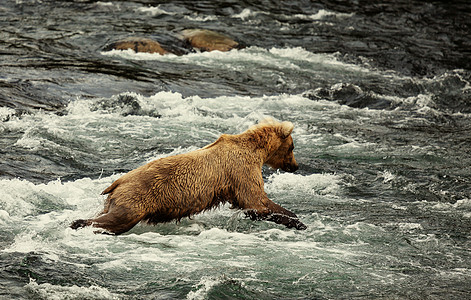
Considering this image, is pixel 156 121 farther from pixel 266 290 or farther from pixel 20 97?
pixel 266 290

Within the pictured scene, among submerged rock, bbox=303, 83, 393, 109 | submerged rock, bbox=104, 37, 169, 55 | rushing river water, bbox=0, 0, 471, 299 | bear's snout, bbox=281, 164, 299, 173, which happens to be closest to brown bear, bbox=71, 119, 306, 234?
rushing river water, bbox=0, 0, 471, 299

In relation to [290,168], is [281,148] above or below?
above

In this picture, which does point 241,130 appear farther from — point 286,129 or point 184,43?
point 184,43

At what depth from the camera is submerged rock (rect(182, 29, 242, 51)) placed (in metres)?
16.8

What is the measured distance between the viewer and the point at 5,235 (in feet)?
19.8

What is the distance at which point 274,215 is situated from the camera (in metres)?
6.96

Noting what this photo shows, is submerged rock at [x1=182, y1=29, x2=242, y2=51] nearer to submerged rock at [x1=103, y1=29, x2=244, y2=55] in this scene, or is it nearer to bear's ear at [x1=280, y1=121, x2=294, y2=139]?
submerged rock at [x1=103, y1=29, x2=244, y2=55]

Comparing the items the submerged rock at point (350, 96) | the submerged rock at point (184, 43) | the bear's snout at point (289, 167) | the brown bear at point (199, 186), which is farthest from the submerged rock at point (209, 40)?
the brown bear at point (199, 186)

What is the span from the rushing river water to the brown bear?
174mm

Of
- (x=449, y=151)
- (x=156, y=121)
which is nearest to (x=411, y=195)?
(x=449, y=151)

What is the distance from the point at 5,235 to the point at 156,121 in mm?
5084

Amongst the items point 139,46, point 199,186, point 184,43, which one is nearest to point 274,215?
point 199,186

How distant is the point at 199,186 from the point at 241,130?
4194 millimetres

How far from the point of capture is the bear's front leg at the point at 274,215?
6883 mm
